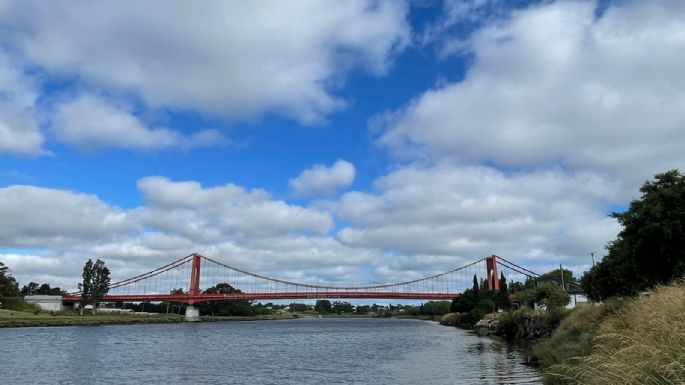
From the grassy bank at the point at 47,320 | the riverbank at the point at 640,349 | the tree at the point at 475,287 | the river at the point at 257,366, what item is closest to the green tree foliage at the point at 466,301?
the tree at the point at 475,287

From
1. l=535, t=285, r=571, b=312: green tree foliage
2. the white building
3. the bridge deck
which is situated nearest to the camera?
l=535, t=285, r=571, b=312: green tree foliage

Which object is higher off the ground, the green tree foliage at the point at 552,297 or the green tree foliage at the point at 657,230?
the green tree foliage at the point at 657,230

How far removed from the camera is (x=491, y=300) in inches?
4183

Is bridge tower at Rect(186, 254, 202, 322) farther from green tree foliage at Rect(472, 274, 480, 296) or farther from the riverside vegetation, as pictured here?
the riverside vegetation

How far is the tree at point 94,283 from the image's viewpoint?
422 feet

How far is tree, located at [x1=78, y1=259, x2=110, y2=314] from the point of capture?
128625 mm

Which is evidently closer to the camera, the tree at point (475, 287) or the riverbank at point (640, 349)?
the riverbank at point (640, 349)

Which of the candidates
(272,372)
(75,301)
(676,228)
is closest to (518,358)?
(676,228)

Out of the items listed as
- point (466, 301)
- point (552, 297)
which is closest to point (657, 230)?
point (552, 297)

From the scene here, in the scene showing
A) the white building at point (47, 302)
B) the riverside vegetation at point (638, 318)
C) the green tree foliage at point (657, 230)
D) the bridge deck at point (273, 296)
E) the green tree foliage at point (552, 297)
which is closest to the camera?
the riverside vegetation at point (638, 318)


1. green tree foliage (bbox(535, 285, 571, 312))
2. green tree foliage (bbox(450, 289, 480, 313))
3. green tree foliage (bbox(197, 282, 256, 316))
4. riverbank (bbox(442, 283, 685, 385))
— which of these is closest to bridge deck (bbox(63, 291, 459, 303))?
green tree foliage (bbox(450, 289, 480, 313))

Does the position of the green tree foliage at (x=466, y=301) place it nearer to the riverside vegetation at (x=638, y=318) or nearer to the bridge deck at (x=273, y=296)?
the bridge deck at (x=273, y=296)

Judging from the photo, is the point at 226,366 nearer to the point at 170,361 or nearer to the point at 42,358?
the point at 170,361

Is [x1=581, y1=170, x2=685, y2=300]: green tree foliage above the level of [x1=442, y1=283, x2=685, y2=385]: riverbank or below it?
above
